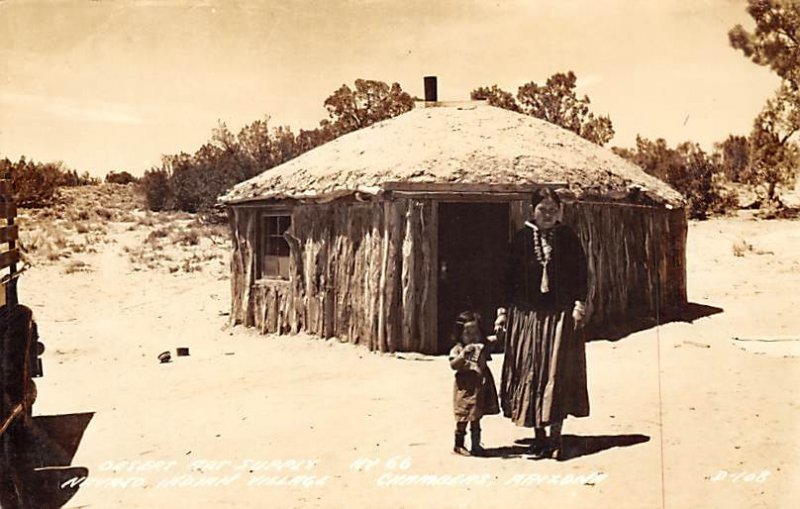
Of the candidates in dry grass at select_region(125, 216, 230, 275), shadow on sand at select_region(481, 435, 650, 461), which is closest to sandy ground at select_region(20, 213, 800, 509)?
shadow on sand at select_region(481, 435, 650, 461)

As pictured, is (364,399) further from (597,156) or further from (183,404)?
(597,156)

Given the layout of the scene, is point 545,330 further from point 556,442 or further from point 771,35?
point 771,35

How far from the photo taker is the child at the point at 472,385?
6004 mm

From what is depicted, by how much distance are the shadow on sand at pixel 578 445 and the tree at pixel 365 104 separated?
486cm

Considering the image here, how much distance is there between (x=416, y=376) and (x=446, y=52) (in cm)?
361

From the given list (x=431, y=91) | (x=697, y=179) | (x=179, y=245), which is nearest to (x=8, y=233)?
(x=431, y=91)

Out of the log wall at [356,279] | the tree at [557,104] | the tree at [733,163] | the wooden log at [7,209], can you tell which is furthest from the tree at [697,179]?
the wooden log at [7,209]

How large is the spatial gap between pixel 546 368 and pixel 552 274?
2.43ft

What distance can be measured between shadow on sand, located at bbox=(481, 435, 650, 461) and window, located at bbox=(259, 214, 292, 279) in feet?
19.8

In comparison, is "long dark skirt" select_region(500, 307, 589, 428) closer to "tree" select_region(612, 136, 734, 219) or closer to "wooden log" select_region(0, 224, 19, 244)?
"wooden log" select_region(0, 224, 19, 244)

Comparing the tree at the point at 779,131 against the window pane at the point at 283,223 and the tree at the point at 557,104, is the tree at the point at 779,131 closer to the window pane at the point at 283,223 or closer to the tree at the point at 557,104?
the tree at the point at 557,104

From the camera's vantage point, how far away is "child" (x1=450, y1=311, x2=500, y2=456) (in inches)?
236

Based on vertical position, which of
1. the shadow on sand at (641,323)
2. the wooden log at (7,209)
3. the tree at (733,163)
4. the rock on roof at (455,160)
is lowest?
the shadow on sand at (641,323)

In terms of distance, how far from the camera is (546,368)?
5.91 meters
